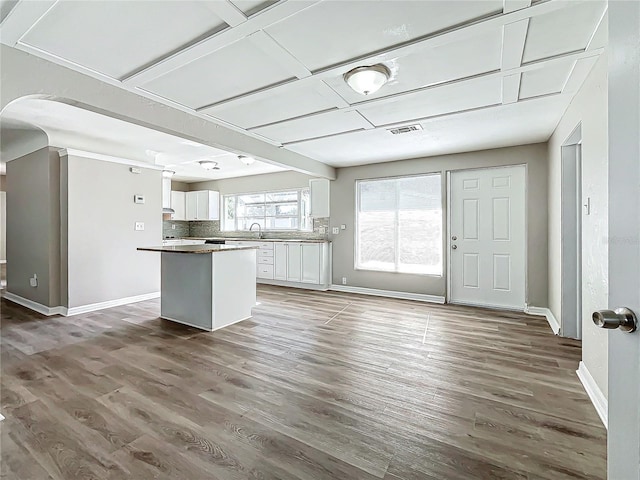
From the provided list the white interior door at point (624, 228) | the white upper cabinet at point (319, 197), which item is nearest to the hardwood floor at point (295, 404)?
the white interior door at point (624, 228)

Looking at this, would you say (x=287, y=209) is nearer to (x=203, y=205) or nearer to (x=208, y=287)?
(x=203, y=205)

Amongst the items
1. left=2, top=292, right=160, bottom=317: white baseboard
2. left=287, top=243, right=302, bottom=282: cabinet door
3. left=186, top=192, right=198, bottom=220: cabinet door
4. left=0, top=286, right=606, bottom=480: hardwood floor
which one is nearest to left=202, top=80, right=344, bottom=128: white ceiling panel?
left=0, top=286, right=606, bottom=480: hardwood floor

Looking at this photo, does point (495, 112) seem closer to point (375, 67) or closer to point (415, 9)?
point (375, 67)

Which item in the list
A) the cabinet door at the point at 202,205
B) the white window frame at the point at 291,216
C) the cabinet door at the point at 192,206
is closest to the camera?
the white window frame at the point at 291,216

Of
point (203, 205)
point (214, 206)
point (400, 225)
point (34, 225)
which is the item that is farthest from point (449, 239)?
point (34, 225)

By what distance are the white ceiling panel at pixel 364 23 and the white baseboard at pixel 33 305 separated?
4.62 metres

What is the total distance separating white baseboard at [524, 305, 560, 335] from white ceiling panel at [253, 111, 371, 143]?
10.3 ft

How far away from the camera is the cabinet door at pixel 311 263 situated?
20.1 feet

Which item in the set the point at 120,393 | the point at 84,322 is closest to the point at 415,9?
the point at 120,393

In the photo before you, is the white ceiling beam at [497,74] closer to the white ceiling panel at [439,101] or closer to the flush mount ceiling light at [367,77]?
the white ceiling panel at [439,101]

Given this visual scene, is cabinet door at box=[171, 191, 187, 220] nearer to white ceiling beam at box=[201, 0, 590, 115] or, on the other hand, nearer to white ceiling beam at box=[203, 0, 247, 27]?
white ceiling beam at box=[201, 0, 590, 115]

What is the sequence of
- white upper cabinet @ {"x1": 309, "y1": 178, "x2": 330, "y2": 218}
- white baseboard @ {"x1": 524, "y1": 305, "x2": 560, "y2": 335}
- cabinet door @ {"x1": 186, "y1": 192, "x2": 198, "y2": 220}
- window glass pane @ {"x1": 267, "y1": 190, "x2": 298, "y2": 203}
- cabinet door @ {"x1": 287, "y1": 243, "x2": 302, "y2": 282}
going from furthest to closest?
cabinet door @ {"x1": 186, "y1": 192, "x2": 198, "y2": 220}, window glass pane @ {"x1": 267, "y1": 190, "x2": 298, "y2": 203}, cabinet door @ {"x1": 287, "y1": 243, "x2": 302, "y2": 282}, white upper cabinet @ {"x1": 309, "y1": 178, "x2": 330, "y2": 218}, white baseboard @ {"x1": 524, "y1": 305, "x2": 560, "y2": 335}

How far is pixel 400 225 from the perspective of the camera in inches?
215

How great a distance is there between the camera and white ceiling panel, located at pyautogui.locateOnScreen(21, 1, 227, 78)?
173 cm
